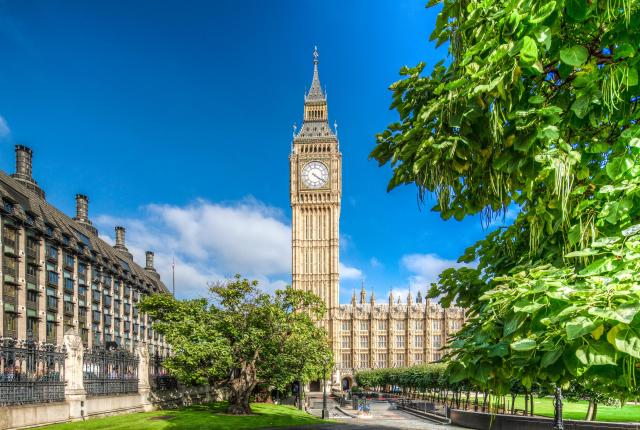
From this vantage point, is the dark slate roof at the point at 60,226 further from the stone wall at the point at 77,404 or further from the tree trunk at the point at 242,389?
the tree trunk at the point at 242,389

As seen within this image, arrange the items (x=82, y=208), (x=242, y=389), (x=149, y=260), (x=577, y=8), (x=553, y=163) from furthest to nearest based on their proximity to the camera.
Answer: (x=149, y=260), (x=82, y=208), (x=242, y=389), (x=553, y=163), (x=577, y=8)

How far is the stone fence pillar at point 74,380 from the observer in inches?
840

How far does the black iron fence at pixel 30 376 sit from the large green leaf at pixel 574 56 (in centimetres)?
1981

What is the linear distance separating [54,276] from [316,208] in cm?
5058

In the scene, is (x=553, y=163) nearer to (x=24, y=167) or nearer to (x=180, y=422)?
(x=180, y=422)

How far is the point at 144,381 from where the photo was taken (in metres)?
30.6

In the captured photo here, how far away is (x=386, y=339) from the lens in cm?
11162

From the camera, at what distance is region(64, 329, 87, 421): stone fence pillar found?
21328mm

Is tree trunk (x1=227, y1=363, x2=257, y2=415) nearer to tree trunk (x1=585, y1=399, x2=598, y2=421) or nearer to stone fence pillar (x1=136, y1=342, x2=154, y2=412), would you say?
stone fence pillar (x1=136, y1=342, x2=154, y2=412)

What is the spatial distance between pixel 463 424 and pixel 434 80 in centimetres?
3263

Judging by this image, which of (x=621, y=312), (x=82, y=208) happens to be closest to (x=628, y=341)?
(x=621, y=312)

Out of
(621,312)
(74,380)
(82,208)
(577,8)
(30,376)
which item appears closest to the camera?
(621,312)

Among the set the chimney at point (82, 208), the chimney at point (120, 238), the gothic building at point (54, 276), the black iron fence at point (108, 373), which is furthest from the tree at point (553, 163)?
the chimney at point (120, 238)

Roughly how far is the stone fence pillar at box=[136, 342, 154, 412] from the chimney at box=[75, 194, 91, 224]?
51270 mm
